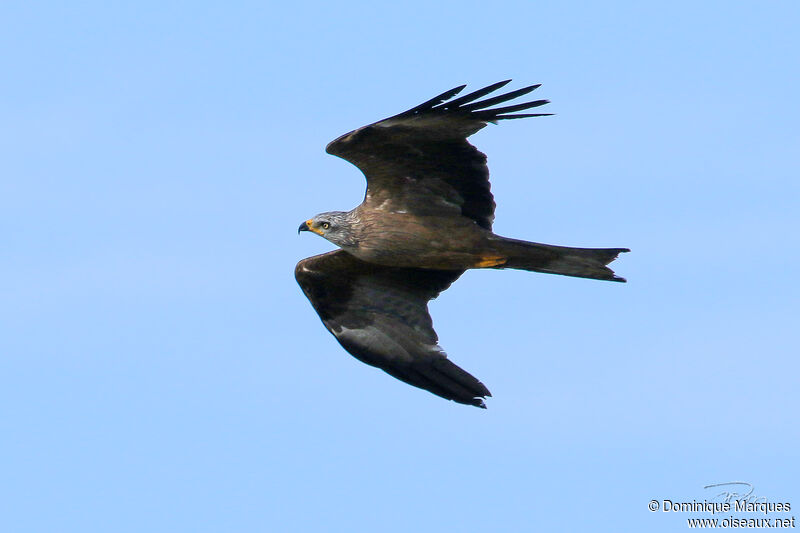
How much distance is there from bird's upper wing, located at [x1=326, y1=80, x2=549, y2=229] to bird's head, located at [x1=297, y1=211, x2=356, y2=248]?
33cm

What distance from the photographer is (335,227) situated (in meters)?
11.3

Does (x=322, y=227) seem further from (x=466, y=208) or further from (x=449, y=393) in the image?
(x=449, y=393)

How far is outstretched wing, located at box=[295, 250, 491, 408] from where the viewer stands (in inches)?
479

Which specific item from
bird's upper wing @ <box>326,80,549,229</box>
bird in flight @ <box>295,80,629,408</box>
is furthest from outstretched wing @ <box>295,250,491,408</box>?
bird's upper wing @ <box>326,80,549,229</box>

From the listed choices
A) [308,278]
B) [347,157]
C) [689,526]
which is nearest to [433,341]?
[308,278]

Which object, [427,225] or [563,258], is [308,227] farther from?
[563,258]

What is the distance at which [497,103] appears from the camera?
10281 millimetres

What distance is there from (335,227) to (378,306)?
152cm

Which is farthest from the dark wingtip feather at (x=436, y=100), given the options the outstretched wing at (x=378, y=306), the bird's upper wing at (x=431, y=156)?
the outstretched wing at (x=378, y=306)

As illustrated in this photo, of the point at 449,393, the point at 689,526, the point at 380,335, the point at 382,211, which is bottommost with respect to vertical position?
the point at 689,526

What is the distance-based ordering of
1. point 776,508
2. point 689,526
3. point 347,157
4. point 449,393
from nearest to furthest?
point 689,526, point 776,508, point 347,157, point 449,393

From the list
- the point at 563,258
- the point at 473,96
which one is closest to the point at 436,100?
the point at 473,96

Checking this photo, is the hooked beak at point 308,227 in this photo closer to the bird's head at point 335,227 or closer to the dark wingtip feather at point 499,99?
the bird's head at point 335,227

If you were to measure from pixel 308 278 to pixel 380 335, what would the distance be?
1039 mm
